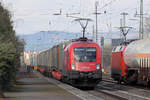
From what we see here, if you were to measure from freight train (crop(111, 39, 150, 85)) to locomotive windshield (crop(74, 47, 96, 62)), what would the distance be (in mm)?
3374

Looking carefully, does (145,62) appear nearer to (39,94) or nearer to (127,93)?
(127,93)

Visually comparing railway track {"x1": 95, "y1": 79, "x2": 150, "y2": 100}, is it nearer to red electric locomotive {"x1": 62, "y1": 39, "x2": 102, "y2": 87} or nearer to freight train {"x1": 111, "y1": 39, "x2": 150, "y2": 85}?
freight train {"x1": 111, "y1": 39, "x2": 150, "y2": 85}

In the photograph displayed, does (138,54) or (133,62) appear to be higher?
(138,54)

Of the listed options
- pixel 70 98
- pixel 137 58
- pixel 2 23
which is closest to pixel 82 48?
pixel 137 58

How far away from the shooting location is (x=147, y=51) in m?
27.8

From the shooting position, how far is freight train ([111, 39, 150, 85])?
90.5 ft

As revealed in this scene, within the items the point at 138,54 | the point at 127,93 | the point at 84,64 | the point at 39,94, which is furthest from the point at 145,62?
the point at 39,94

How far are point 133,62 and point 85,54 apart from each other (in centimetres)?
404

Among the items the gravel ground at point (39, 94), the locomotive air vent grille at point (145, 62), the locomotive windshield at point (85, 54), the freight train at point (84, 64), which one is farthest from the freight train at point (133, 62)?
the gravel ground at point (39, 94)

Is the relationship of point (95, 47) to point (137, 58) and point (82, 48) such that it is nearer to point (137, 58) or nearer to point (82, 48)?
point (82, 48)

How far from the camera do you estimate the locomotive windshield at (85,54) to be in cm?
2784

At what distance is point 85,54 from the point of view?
2806cm

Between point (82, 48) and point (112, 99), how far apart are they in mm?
7646

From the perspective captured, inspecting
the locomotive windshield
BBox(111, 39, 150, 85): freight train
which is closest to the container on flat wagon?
BBox(111, 39, 150, 85): freight train
